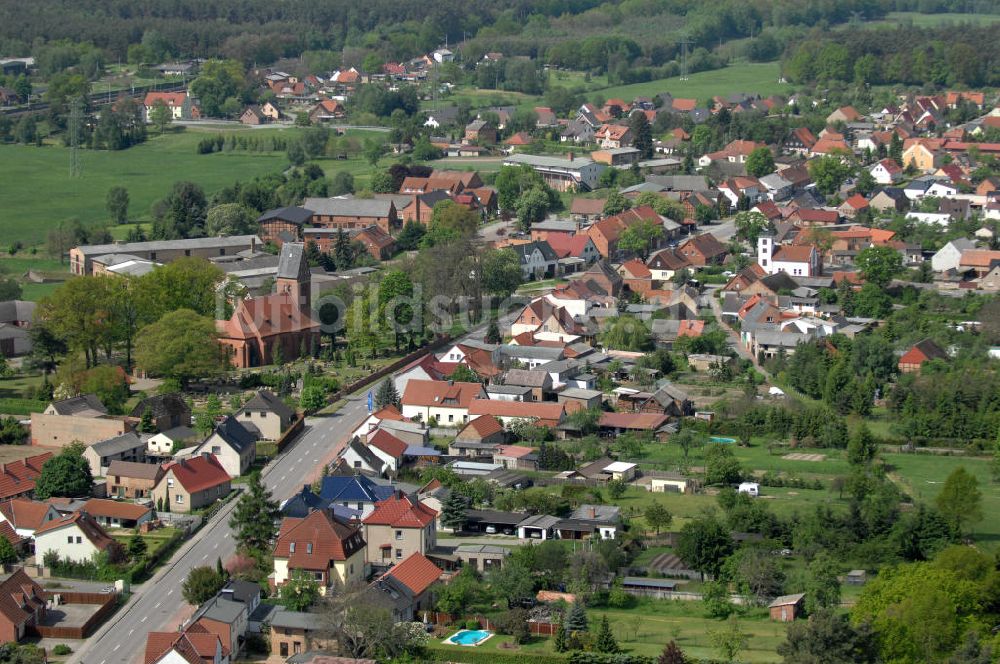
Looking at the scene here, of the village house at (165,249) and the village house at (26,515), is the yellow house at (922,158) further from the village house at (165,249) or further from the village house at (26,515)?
the village house at (26,515)

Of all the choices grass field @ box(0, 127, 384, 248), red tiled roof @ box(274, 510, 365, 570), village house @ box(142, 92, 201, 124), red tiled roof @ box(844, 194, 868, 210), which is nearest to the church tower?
red tiled roof @ box(274, 510, 365, 570)

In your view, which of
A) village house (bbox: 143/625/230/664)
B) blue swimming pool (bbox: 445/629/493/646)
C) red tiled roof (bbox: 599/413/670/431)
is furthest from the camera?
Result: red tiled roof (bbox: 599/413/670/431)

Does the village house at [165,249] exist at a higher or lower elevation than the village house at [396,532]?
higher

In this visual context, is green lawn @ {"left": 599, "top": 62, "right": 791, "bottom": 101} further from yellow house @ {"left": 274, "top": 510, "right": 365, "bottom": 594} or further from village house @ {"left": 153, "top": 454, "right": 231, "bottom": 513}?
yellow house @ {"left": 274, "top": 510, "right": 365, "bottom": 594}

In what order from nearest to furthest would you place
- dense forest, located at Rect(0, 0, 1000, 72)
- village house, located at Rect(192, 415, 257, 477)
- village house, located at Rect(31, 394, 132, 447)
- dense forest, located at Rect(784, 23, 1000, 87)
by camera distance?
village house, located at Rect(192, 415, 257, 477)
village house, located at Rect(31, 394, 132, 447)
dense forest, located at Rect(784, 23, 1000, 87)
dense forest, located at Rect(0, 0, 1000, 72)

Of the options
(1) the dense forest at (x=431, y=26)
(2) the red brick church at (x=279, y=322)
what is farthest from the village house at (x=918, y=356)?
(1) the dense forest at (x=431, y=26)

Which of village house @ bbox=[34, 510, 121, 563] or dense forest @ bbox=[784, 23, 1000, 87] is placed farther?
dense forest @ bbox=[784, 23, 1000, 87]
